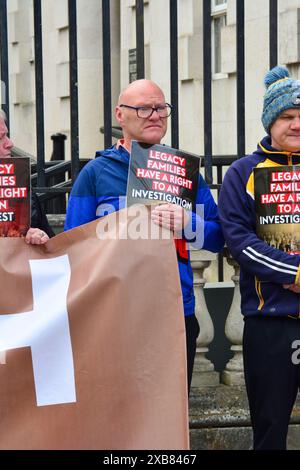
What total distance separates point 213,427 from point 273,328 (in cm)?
124

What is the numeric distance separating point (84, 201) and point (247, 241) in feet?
2.32

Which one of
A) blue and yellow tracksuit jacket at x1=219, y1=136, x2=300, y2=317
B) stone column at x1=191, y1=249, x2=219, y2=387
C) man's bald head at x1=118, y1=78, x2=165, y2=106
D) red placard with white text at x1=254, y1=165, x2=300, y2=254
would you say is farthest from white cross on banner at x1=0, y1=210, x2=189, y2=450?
stone column at x1=191, y1=249, x2=219, y2=387

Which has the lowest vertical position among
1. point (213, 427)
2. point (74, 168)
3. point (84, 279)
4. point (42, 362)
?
point (213, 427)

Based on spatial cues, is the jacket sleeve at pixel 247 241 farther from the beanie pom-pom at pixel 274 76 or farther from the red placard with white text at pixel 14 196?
the red placard with white text at pixel 14 196

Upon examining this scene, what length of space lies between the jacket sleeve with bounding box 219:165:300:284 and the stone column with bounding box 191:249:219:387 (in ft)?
3.53

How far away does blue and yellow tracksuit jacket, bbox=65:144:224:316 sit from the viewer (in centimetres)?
455

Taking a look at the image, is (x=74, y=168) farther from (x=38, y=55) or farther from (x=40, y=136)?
(x=38, y=55)

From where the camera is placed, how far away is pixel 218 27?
11.4 meters

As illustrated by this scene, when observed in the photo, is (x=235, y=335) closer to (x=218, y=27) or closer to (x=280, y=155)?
(x=280, y=155)

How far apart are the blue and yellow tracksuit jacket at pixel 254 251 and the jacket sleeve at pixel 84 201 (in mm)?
540

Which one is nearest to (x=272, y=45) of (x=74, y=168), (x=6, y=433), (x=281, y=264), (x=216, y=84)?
(x=74, y=168)

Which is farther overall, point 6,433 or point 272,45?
point 272,45

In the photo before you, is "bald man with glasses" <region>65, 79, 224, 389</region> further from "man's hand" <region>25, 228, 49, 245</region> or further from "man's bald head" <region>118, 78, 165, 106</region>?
"man's hand" <region>25, 228, 49, 245</region>

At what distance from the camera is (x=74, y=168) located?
222 inches
